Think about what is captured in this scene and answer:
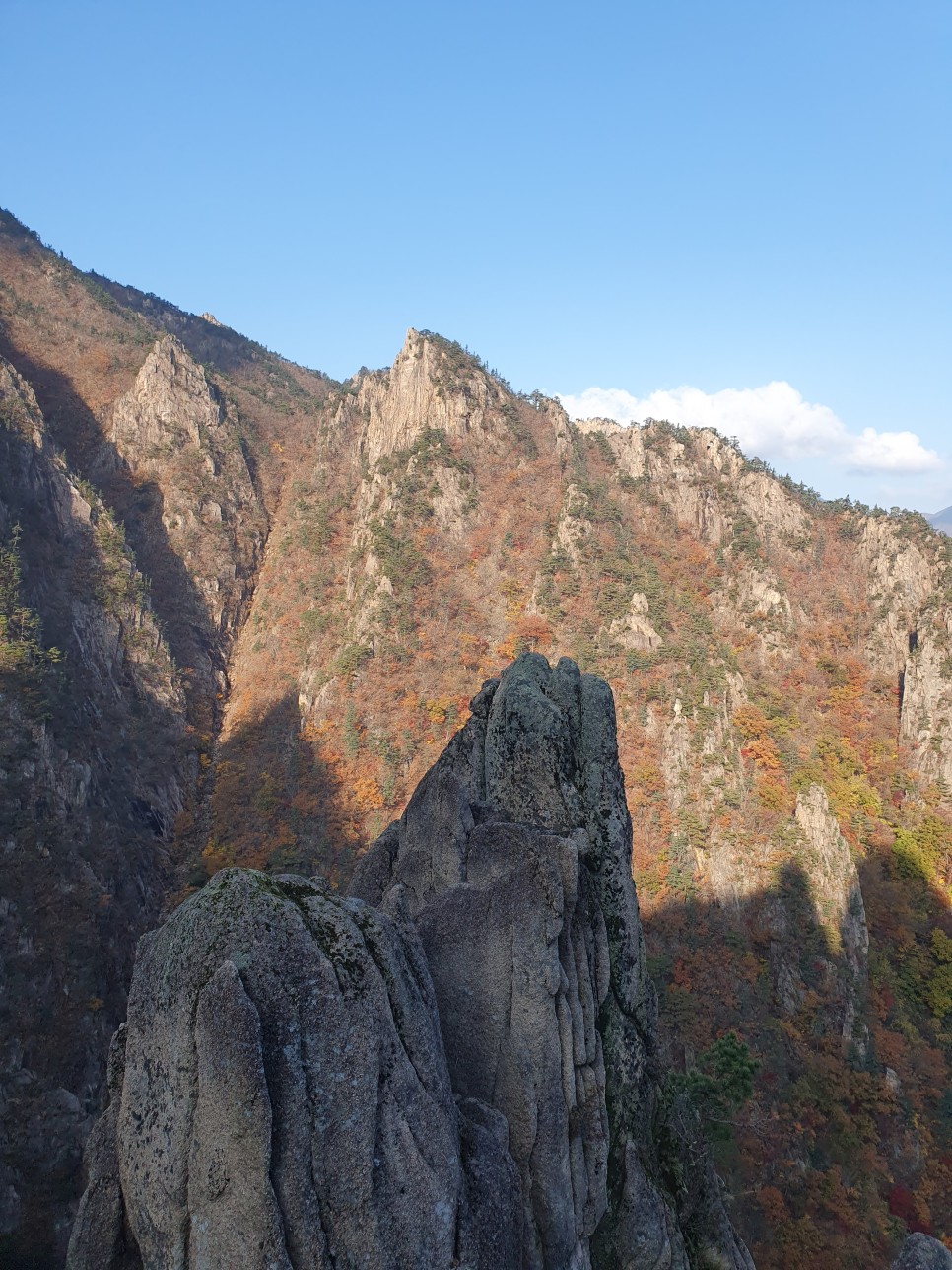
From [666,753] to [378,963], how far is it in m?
42.1

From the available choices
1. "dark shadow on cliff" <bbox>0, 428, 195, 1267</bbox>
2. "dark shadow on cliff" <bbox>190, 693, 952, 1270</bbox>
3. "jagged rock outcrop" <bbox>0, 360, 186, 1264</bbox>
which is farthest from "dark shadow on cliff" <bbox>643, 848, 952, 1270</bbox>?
"jagged rock outcrop" <bbox>0, 360, 186, 1264</bbox>

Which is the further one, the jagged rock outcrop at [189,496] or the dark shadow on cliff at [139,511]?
the jagged rock outcrop at [189,496]

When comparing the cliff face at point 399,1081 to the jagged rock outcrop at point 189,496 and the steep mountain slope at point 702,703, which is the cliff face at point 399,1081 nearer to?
the steep mountain slope at point 702,703

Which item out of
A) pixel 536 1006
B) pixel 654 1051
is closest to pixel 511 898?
pixel 536 1006

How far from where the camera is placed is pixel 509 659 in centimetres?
5600

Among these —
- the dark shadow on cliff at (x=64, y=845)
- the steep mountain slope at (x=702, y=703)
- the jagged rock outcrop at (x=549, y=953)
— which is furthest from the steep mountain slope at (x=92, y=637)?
the jagged rock outcrop at (x=549, y=953)

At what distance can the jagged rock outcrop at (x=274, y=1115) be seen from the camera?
6.80 metres

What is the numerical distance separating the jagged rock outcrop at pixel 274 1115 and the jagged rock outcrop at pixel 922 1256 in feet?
49.9

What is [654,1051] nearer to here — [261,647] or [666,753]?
[666,753]

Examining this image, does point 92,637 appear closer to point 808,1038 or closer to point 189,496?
point 189,496

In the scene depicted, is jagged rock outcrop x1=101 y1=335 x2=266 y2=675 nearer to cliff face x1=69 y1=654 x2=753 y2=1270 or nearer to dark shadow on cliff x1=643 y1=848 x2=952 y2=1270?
dark shadow on cliff x1=643 y1=848 x2=952 y2=1270

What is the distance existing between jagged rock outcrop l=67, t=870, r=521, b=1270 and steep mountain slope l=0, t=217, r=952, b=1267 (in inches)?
916

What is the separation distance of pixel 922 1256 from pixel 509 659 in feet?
Answer: 138

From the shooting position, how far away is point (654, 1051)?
1429 centimetres
